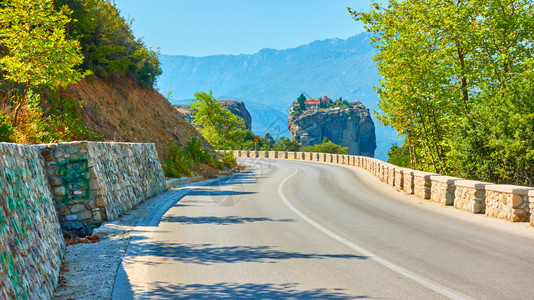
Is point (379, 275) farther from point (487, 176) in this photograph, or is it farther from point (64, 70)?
point (487, 176)

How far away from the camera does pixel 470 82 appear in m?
20.6

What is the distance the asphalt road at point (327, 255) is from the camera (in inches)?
214

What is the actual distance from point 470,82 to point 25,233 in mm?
19956

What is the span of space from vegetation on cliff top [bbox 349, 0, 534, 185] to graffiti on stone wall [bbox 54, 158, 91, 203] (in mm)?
13244

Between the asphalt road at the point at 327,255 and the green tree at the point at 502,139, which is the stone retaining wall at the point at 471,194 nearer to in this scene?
the asphalt road at the point at 327,255

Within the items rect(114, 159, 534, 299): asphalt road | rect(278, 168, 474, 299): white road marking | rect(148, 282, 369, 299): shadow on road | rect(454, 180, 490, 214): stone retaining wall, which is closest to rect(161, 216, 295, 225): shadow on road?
rect(114, 159, 534, 299): asphalt road

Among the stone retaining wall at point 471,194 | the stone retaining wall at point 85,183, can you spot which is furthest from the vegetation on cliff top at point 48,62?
the stone retaining wall at point 471,194

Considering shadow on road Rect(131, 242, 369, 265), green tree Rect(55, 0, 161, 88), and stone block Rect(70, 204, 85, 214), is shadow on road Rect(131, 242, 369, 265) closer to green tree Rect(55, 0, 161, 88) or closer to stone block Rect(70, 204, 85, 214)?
stone block Rect(70, 204, 85, 214)

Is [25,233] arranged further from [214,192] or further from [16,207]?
[214,192]

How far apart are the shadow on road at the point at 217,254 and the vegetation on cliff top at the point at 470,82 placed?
36.9ft

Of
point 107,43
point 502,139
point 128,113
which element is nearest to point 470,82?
point 502,139

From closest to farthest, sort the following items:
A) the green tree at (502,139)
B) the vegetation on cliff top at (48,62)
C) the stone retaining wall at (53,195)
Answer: the stone retaining wall at (53,195) → the vegetation on cliff top at (48,62) → the green tree at (502,139)

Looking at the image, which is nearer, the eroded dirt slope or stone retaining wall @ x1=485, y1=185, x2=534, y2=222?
stone retaining wall @ x1=485, y1=185, x2=534, y2=222

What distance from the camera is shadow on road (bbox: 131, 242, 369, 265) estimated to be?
6977mm
